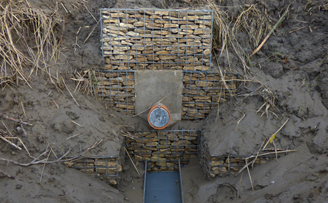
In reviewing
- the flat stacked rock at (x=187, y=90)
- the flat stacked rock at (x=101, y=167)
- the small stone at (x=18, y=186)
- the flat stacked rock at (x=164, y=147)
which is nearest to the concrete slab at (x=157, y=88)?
the flat stacked rock at (x=187, y=90)

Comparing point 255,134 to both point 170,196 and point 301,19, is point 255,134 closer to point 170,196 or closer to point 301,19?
point 170,196

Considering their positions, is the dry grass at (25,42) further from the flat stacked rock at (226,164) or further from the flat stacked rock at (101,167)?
the flat stacked rock at (226,164)

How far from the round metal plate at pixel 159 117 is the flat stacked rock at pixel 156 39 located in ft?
2.84

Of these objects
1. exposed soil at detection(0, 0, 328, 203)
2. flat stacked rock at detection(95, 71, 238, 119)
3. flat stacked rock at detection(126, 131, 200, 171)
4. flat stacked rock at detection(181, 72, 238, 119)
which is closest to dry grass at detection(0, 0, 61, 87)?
exposed soil at detection(0, 0, 328, 203)

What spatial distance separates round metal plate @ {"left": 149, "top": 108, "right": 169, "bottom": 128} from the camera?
4.71m

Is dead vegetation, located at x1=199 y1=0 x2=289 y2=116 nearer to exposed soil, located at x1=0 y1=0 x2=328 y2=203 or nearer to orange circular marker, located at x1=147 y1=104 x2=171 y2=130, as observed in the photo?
exposed soil, located at x1=0 y1=0 x2=328 y2=203

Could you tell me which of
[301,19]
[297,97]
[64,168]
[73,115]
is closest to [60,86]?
[73,115]

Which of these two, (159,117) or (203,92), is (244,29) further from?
(159,117)

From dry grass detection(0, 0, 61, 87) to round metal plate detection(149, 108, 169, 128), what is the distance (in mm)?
1789

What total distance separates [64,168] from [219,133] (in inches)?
104

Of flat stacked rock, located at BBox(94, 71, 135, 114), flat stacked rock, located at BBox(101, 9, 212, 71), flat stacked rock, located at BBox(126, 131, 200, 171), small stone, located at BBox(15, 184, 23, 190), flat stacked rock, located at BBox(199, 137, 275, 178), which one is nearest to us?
small stone, located at BBox(15, 184, 23, 190)

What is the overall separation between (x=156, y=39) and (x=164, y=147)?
2.17 metres

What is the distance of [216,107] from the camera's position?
5121 mm

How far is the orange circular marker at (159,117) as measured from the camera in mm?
4711
